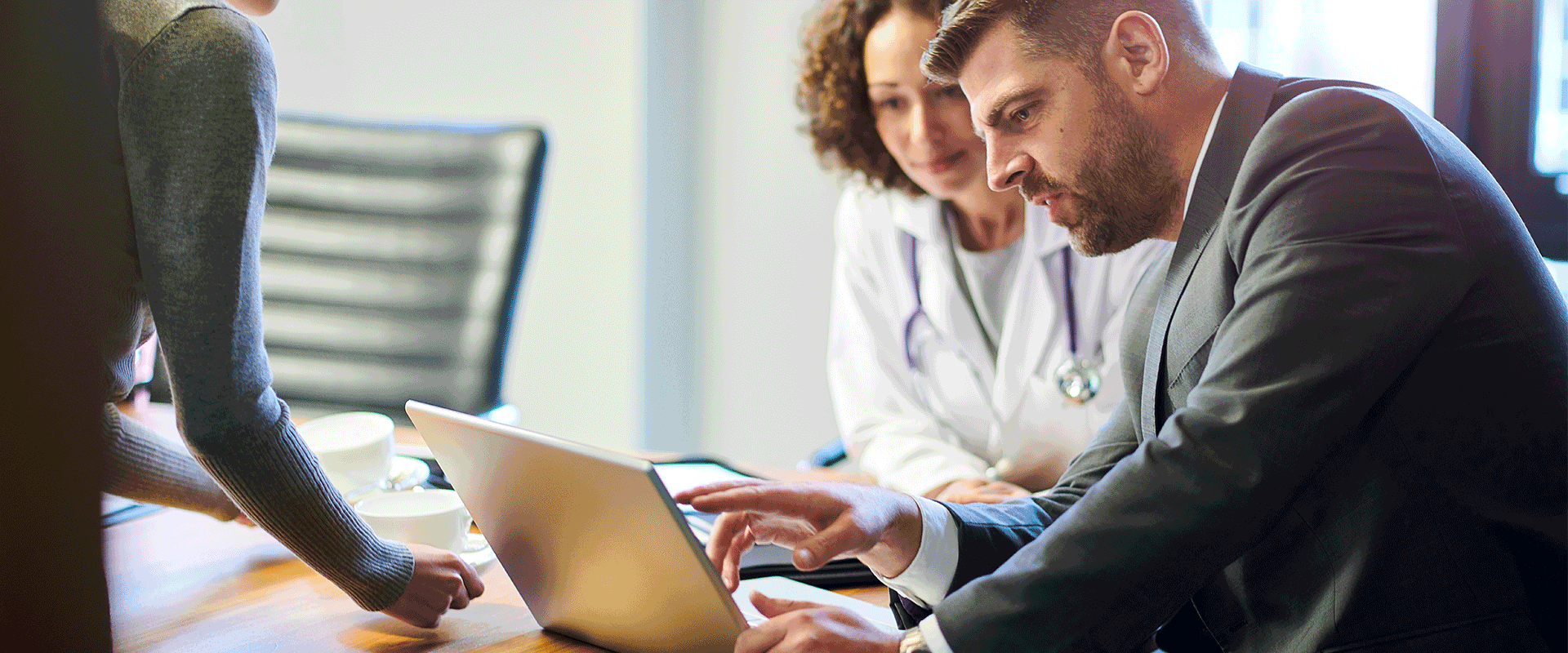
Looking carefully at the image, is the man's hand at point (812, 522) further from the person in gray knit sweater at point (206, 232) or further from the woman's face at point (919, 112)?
the woman's face at point (919, 112)

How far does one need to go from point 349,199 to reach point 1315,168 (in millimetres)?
1733

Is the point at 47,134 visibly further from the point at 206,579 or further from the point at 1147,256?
the point at 1147,256

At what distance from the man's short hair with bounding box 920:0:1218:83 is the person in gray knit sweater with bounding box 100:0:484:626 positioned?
60cm

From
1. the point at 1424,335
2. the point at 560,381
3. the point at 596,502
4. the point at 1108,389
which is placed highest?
the point at 1424,335

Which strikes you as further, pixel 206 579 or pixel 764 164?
pixel 764 164

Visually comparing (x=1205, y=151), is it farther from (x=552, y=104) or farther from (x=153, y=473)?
(x=552, y=104)

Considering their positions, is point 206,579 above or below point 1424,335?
below

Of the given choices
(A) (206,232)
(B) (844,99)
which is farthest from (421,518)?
(B) (844,99)

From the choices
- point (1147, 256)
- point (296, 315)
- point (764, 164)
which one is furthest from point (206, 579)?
point (764, 164)

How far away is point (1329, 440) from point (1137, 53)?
38 centimetres

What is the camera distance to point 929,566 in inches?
39.2

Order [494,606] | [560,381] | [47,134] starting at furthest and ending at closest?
[560,381], [494,606], [47,134]

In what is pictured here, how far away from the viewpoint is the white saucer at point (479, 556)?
1121mm

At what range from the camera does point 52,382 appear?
1.28ft
